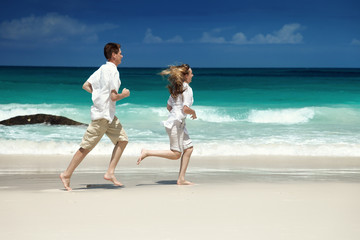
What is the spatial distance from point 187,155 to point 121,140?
31.1 inches

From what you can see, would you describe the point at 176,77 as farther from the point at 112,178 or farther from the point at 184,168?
the point at 112,178

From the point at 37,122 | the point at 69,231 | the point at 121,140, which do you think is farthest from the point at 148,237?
the point at 37,122

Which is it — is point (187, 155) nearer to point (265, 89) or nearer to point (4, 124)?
point (4, 124)

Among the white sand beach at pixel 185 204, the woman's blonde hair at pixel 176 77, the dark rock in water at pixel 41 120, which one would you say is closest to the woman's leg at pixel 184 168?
the white sand beach at pixel 185 204

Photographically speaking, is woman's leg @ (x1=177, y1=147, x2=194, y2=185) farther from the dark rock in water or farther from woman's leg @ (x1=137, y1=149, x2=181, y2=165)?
the dark rock in water

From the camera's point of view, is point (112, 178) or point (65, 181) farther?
point (112, 178)

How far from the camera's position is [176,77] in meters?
5.89

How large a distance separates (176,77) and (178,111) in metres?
0.38

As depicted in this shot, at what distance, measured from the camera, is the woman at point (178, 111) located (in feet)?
19.4

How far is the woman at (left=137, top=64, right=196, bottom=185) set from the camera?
233 inches

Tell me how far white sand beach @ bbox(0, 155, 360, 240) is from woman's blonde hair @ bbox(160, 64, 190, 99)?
1019mm

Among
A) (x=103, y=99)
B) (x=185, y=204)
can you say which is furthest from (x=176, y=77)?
(x=185, y=204)

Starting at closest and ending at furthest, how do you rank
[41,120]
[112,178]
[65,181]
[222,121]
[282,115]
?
[65,181]
[112,178]
[41,120]
[222,121]
[282,115]

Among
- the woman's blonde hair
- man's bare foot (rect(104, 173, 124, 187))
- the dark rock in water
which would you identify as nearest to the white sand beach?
man's bare foot (rect(104, 173, 124, 187))
